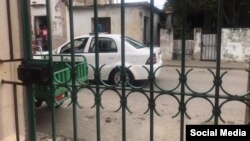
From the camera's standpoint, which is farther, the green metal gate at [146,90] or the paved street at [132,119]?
the paved street at [132,119]

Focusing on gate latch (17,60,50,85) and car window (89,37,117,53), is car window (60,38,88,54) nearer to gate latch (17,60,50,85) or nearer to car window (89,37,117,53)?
car window (89,37,117,53)

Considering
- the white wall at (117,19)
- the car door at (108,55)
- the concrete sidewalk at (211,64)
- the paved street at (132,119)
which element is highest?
the white wall at (117,19)

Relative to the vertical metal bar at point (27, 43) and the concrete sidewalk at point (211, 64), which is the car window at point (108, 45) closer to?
the concrete sidewalk at point (211, 64)

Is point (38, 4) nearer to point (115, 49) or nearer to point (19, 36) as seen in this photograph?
point (115, 49)

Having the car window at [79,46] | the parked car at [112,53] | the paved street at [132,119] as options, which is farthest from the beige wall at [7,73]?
the car window at [79,46]

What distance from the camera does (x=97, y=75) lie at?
1977mm

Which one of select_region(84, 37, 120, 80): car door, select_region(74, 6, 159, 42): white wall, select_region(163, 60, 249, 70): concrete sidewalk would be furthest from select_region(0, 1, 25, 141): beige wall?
select_region(74, 6, 159, 42): white wall

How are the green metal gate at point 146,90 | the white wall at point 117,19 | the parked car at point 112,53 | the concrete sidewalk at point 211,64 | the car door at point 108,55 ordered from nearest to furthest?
the green metal gate at point 146,90 → the parked car at point 112,53 → the car door at point 108,55 → the concrete sidewalk at point 211,64 → the white wall at point 117,19

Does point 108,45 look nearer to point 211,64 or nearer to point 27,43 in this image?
point 27,43

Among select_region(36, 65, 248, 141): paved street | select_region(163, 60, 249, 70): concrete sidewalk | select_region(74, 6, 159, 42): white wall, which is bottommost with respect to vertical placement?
select_region(36, 65, 248, 141): paved street

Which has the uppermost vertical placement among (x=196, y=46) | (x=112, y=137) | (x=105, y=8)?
(x=105, y=8)

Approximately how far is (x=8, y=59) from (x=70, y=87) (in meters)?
0.50

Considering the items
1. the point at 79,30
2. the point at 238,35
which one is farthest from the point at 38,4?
the point at 238,35

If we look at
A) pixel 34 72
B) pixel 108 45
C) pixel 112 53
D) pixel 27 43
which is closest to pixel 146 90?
pixel 34 72
